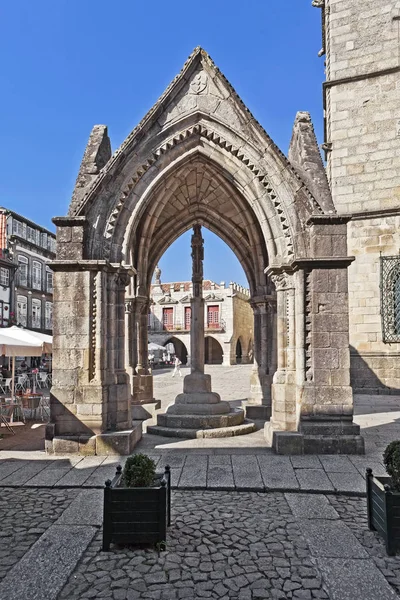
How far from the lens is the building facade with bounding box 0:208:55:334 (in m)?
32.0

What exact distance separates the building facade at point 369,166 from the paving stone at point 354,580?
1141 centimetres

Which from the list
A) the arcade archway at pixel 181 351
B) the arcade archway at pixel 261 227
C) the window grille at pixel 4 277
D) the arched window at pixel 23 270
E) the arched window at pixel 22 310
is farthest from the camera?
the arcade archway at pixel 181 351

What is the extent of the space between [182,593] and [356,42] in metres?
17.4

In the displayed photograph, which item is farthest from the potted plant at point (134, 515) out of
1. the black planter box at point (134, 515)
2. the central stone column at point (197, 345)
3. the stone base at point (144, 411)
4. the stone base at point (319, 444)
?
the stone base at point (144, 411)

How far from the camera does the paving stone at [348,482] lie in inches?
208

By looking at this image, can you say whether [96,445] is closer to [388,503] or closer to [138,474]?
[138,474]

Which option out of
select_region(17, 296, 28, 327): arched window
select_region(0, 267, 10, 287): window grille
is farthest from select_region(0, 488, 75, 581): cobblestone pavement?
select_region(17, 296, 28, 327): arched window

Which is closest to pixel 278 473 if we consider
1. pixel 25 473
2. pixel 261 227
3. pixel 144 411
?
pixel 25 473

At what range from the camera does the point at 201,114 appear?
7.84 meters

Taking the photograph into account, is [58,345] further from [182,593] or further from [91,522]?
[182,593]

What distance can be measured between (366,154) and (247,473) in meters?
12.6

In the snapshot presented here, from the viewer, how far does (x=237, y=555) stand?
3818 mm

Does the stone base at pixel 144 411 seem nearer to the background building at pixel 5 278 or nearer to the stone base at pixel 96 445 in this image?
the stone base at pixel 96 445

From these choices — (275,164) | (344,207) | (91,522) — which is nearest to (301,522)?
(91,522)
